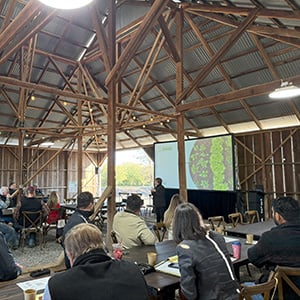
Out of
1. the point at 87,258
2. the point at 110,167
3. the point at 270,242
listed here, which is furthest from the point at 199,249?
the point at 110,167

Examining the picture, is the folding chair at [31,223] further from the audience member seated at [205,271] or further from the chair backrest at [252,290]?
the chair backrest at [252,290]

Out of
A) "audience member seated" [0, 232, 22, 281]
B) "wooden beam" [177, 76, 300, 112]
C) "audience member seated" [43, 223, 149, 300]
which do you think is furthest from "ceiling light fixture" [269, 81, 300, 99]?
"audience member seated" [0, 232, 22, 281]

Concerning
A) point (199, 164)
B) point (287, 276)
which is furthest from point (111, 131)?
point (199, 164)

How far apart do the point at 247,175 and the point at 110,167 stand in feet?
25.5

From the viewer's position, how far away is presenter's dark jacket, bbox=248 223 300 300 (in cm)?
222

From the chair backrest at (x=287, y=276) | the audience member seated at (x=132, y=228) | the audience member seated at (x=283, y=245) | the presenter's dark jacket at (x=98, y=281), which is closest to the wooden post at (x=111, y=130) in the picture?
the audience member seated at (x=132, y=228)

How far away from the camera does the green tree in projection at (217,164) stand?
9.88 m

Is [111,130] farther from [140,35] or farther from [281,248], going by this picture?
[281,248]

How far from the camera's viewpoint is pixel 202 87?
33.7 ft

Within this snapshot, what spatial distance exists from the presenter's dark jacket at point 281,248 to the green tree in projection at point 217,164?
759 centimetres

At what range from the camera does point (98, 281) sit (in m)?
1.29

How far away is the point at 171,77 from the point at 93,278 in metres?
9.82

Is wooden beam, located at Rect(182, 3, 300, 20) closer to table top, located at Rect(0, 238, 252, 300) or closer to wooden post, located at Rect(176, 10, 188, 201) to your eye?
wooden post, located at Rect(176, 10, 188, 201)

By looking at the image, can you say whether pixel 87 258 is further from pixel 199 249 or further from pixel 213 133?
pixel 213 133
